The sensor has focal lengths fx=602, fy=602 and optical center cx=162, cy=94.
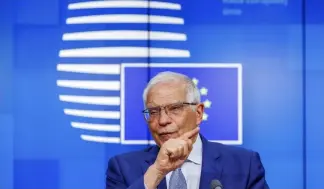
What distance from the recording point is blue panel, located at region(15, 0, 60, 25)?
392 cm

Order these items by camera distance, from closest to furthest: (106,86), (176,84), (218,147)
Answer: (176,84), (218,147), (106,86)

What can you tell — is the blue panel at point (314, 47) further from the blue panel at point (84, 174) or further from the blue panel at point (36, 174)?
the blue panel at point (36, 174)

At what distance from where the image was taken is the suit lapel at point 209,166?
6.17 feet

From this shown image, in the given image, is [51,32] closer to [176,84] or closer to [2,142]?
[2,142]

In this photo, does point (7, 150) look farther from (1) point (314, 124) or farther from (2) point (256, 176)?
(2) point (256, 176)

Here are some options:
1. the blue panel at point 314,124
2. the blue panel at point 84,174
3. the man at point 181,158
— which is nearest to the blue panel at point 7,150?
the blue panel at point 84,174

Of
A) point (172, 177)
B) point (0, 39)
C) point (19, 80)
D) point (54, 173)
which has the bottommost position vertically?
point (54, 173)

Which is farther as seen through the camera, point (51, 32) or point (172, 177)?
point (51, 32)

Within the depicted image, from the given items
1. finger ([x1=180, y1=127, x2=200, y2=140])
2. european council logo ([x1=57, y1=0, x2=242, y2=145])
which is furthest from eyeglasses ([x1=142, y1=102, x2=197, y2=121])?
european council logo ([x1=57, y1=0, x2=242, y2=145])

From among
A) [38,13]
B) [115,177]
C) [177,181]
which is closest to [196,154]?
[177,181]

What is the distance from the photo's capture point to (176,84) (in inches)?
73.1

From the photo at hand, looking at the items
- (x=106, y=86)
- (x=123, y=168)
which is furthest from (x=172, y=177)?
(x=106, y=86)

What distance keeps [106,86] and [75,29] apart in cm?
42

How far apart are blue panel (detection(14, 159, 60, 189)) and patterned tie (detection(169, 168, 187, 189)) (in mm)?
2169
